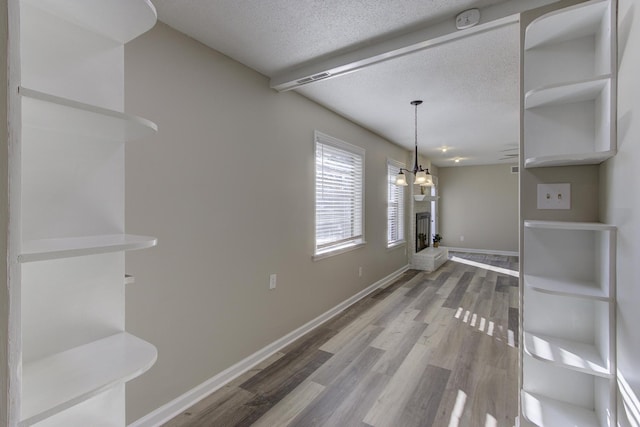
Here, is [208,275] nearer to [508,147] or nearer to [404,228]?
[404,228]

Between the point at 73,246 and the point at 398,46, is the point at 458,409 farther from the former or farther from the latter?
the point at 398,46

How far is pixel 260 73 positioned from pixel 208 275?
1.71 m

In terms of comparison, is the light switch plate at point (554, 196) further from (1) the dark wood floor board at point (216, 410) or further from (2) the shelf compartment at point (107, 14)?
(1) the dark wood floor board at point (216, 410)

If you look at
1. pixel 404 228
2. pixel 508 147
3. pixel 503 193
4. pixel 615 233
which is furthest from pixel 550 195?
pixel 503 193

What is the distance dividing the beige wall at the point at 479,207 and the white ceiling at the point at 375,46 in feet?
15.8

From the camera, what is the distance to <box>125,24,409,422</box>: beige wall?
177 cm

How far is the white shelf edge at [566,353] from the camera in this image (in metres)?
1.32

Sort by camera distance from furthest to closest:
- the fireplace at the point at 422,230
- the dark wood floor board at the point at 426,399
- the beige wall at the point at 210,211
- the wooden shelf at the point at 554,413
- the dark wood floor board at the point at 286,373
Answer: the fireplace at the point at 422,230
the dark wood floor board at the point at 286,373
the dark wood floor board at the point at 426,399
the beige wall at the point at 210,211
the wooden shelf at the point at 554,413

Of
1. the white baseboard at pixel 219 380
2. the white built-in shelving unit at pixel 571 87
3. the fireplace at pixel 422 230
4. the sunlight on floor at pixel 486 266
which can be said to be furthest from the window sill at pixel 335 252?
the sunlight on floor at pixel 486 266

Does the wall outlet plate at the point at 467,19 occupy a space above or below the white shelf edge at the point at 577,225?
above

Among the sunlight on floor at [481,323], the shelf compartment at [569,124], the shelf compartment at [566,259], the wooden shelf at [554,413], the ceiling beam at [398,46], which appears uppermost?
the ceiling beam at [398,46]

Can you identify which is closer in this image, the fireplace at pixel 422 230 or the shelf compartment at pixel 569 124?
the shelf compartment at pixel 569 124

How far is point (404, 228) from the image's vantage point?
19.7ft

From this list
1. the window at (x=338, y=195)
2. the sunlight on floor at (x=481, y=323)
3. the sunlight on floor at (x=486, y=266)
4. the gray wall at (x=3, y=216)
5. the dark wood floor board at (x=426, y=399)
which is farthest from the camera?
the sunlight on floor at (x=486, y=266)
